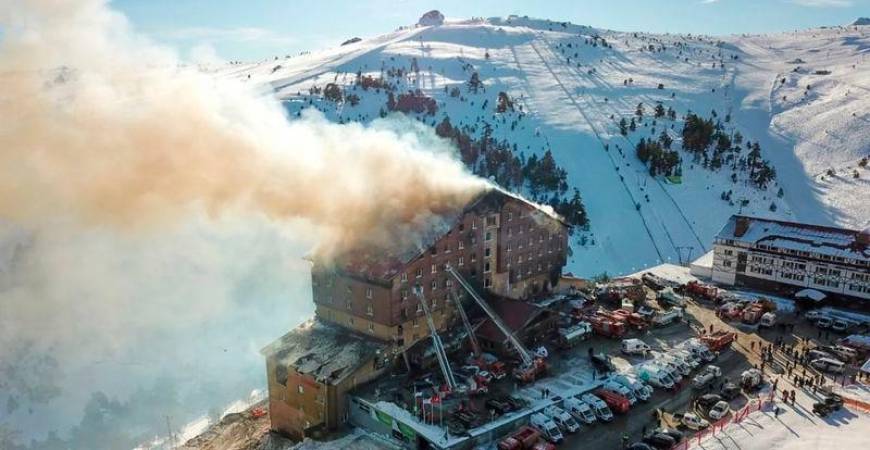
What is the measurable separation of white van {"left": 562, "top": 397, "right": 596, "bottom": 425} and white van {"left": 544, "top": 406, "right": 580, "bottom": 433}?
0.63 m

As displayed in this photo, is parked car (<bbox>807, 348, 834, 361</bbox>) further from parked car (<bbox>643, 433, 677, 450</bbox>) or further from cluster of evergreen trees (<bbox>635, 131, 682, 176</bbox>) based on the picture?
cluster of evergreen trees (<bbox>635, 131, 682, 176</bbox>)

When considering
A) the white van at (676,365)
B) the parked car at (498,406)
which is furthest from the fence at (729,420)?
the parked car at (498,406)

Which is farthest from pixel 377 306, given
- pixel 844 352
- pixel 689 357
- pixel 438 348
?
pixel 844 352

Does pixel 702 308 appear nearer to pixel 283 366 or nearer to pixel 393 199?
pixel 393 199

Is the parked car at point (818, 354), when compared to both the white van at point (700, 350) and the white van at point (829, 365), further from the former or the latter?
the white van at point (700, 350)

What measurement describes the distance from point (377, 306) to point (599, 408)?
14.0m

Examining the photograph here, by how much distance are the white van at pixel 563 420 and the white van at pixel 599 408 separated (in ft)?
4.84

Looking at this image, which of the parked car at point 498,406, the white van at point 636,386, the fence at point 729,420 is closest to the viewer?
the fence at point 729,420

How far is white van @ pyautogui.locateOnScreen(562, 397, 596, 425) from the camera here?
33.1 meters

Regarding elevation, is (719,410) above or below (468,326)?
below

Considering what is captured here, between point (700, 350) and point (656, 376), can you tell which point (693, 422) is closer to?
point (656, 376)

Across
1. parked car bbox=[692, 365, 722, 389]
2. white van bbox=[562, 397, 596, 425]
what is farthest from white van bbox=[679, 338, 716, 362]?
white van bbox=[562, 397, 596, 425]

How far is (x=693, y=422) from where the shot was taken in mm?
32000

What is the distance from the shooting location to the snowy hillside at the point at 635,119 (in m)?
88.7
